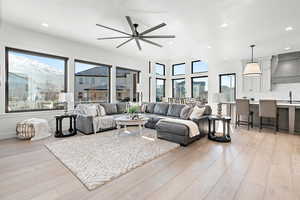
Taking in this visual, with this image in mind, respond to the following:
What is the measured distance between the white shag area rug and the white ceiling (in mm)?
2921

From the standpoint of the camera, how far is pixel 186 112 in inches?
176

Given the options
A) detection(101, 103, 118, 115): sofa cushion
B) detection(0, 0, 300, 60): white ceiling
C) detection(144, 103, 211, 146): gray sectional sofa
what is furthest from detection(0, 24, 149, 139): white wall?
detection(144, 103, 211, 146): gray sectional sofa

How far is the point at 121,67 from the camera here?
664 centimetres

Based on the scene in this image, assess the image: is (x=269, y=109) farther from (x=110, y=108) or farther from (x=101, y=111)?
(x=101, y=111)

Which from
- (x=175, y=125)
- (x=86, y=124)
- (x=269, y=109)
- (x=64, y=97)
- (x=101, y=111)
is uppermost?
(x=64, y=97)

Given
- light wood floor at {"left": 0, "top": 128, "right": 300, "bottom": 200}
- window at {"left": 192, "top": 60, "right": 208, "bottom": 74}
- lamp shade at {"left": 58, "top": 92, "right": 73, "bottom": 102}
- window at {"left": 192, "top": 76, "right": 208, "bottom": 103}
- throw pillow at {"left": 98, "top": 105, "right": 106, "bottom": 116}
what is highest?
window at {"left": 192, "top": 60, "right": 208, "bottom": 74}

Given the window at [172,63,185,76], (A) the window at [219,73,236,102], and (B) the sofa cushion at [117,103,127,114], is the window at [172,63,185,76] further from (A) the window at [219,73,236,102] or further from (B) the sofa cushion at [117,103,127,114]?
(B) the sofa cushion at [117,103,127,114]

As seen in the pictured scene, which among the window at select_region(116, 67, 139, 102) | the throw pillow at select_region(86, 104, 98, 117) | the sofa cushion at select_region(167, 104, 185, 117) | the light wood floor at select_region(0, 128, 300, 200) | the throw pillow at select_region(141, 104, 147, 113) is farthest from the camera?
the window at select_region(116, 67, 139, 102)

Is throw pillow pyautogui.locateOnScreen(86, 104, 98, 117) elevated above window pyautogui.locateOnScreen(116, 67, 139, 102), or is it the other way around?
window pyautogui.locateOnScreen(116, 67, 139, 102)

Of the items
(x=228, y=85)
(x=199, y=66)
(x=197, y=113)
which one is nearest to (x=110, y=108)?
(x=197, y=113)

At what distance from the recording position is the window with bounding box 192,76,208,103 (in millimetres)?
7914

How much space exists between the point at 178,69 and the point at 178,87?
1093mm

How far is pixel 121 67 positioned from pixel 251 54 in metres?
5.45

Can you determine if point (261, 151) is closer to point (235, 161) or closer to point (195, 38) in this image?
point (235, 161)
